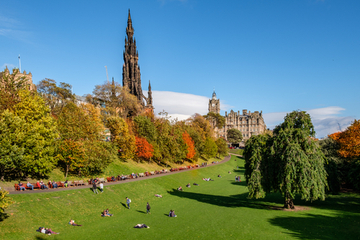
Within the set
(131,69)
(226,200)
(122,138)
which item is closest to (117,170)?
Result: (122,138)

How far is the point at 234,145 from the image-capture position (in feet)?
515

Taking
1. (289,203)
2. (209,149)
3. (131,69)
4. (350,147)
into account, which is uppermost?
(131,69)

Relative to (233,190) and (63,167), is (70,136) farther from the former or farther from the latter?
(233,190)

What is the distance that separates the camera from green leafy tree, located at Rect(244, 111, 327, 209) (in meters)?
27.0

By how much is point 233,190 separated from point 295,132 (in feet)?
67.0

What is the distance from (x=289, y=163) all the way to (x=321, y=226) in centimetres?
660

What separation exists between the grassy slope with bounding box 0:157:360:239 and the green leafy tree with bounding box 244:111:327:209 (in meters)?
2.88

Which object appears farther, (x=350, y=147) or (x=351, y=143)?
(x=351, y=143)

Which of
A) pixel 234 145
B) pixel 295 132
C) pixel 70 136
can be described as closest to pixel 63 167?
pixel 70 136

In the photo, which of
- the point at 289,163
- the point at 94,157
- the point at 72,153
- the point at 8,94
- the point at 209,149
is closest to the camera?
the point at 289,163

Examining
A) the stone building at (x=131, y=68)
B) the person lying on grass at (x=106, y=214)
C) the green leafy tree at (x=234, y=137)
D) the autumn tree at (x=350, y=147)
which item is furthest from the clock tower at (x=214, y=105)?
the person lying on grass at (x=106, y=214)

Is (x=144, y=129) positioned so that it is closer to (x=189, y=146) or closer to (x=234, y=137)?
(x=189, y=146)

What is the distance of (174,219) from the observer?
26.4m

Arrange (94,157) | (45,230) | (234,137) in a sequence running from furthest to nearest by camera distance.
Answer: (234,137)
(94,157)
(45,230)
